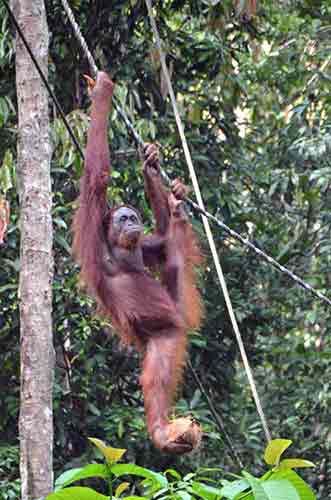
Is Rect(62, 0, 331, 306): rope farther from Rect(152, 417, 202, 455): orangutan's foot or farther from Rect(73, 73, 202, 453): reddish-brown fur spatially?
Rect(152, 417, 202, 455): orangutan's foot

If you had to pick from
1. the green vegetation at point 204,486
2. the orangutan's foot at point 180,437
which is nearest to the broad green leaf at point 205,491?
the green vegetation at point 204,486

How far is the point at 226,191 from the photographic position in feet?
21.6

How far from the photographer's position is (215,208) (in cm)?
656

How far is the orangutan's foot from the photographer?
3520 mm

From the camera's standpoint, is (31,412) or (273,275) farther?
(273,275)

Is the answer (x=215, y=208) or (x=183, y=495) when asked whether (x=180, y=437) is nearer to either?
(x=183, y=495)

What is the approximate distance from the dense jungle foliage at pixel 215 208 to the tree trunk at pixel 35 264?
91 cm

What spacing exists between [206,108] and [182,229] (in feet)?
8.43

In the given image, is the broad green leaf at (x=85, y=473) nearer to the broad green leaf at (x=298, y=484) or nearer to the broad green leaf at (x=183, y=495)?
the broad green leaf at (x=183, y=495)

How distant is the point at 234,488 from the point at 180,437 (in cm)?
151

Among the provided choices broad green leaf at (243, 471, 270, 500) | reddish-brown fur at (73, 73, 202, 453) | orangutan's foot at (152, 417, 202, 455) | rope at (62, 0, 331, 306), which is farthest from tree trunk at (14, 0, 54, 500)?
broad green leaf at (243, 471, 270, 500)

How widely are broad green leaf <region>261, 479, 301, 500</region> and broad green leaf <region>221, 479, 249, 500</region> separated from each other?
2.4 inches

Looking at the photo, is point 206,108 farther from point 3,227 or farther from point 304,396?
point 3,227

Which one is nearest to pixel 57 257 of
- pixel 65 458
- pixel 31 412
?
pixel 65 458
